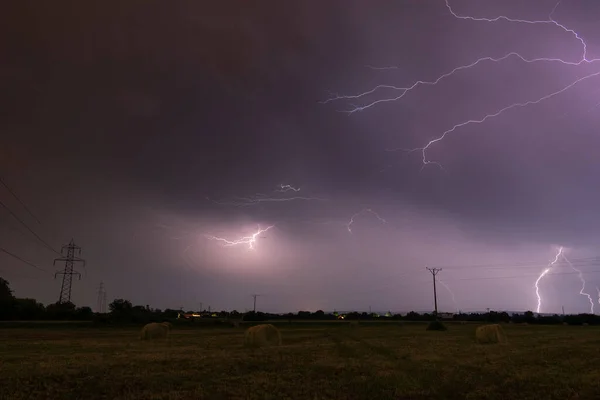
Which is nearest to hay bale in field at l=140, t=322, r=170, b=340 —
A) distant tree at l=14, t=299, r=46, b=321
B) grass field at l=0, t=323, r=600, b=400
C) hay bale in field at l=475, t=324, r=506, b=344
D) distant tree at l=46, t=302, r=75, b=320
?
grass field at l=0, t=323, r=600, b=400

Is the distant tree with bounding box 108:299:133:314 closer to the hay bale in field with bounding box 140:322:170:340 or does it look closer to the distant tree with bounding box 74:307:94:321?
the distant tree with bounding box 74:307:94:321

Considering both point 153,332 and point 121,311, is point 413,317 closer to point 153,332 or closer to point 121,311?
point 121,311

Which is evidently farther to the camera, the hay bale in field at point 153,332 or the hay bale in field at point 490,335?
the hay bale in field at point 153,332

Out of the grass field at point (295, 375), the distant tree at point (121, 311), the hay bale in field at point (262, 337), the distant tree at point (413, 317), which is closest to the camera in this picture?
the grass field at point (295, 375)

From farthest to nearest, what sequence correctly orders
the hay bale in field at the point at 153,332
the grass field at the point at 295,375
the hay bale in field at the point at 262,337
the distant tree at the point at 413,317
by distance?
the distant tree at the point at 413,317, the hay bale in field at the point at 153,332, the hay bale in field at the point at 262,337, the grass field at the point at 295,375

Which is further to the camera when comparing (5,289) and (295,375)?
(5,289)

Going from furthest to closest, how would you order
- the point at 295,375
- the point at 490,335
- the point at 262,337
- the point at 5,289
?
1. the point at 5,289
2. the point at 490,335
3. the point at 262,337
4. the point at 295,375

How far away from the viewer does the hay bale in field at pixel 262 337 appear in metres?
25.3

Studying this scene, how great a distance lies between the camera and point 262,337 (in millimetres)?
25859

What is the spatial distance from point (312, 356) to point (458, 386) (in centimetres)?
839

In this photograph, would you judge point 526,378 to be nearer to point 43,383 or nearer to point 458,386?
point 458,386

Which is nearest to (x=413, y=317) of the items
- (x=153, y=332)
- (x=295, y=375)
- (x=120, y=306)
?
(x=120, y=306)

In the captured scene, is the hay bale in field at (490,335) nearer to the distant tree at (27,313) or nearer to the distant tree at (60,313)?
the distant tree at (27,313)

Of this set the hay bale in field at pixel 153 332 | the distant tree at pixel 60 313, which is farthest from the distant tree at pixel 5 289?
the hay bale in field at pixel 153 332
